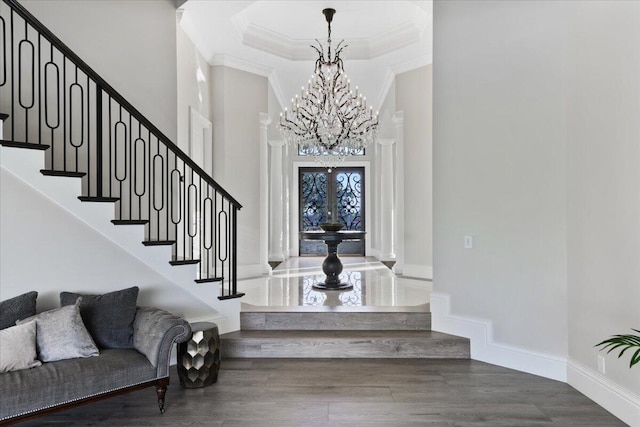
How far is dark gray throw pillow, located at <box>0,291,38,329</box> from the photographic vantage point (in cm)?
279

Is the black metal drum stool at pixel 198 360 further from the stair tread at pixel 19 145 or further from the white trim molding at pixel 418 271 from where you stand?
the white trim molding at pixel 418 271

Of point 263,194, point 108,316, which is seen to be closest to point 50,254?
point 108,316

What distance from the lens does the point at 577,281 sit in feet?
10.5

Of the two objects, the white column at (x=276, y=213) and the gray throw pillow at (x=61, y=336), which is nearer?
the gray throw pillow at (x=61, y=336)

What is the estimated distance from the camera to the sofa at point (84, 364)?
2387mm

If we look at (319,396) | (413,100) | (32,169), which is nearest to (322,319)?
(319,396)

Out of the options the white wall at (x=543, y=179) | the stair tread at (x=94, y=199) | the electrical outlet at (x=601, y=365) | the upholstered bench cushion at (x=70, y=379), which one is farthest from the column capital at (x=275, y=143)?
the electrical outlet at (x=601, y=365)

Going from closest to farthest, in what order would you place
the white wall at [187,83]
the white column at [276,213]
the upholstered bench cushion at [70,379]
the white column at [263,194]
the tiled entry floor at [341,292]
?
the upholstered bench cushion at [70,379]
the tiled entry floor at [341,292]
the white wall at [187,83]
the white column at [263,194]
the white column at [276,213]

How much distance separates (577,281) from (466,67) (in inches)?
87.1

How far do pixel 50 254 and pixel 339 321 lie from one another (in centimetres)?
268

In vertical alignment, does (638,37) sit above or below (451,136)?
above

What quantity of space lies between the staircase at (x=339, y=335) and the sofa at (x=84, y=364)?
1.04m

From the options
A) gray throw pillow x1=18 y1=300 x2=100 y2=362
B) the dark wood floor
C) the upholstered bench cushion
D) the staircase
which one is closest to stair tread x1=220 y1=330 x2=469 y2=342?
the staircase

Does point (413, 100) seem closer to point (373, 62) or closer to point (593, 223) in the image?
point (373, 62)
